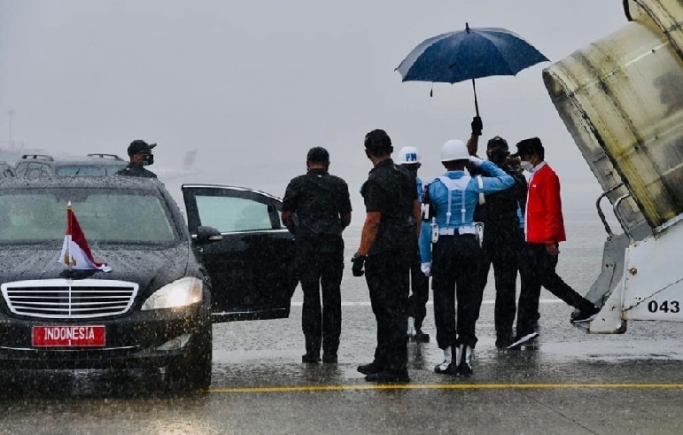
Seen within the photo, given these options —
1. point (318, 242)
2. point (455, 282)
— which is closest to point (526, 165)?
point (455, 282)

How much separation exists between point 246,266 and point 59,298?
2.56 m

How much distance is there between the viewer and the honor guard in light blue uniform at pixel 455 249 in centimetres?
897

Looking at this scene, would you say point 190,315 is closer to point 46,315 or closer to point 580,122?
point 46,315

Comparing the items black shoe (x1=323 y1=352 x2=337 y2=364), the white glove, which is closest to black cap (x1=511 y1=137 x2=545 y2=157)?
the white glove

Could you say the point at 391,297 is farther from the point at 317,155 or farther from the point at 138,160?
the point at 138,160

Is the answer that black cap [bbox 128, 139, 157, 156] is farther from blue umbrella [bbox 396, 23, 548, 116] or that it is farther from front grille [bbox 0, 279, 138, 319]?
front grille [bbox 0, 279, 138, 319]

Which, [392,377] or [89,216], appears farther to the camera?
[89,216]

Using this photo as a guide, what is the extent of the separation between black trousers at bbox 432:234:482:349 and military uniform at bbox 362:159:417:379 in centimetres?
30

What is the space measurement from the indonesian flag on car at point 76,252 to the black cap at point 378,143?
2114 millimetres

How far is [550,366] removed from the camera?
9508 millimetres

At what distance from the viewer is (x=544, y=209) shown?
1051cm

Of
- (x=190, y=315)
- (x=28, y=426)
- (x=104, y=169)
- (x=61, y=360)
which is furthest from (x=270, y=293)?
(x=104, y=169)

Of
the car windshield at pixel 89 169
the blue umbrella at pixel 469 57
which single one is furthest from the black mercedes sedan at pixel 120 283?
the car windshield at pixel 89 169

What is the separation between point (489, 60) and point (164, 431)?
5.25 metres
